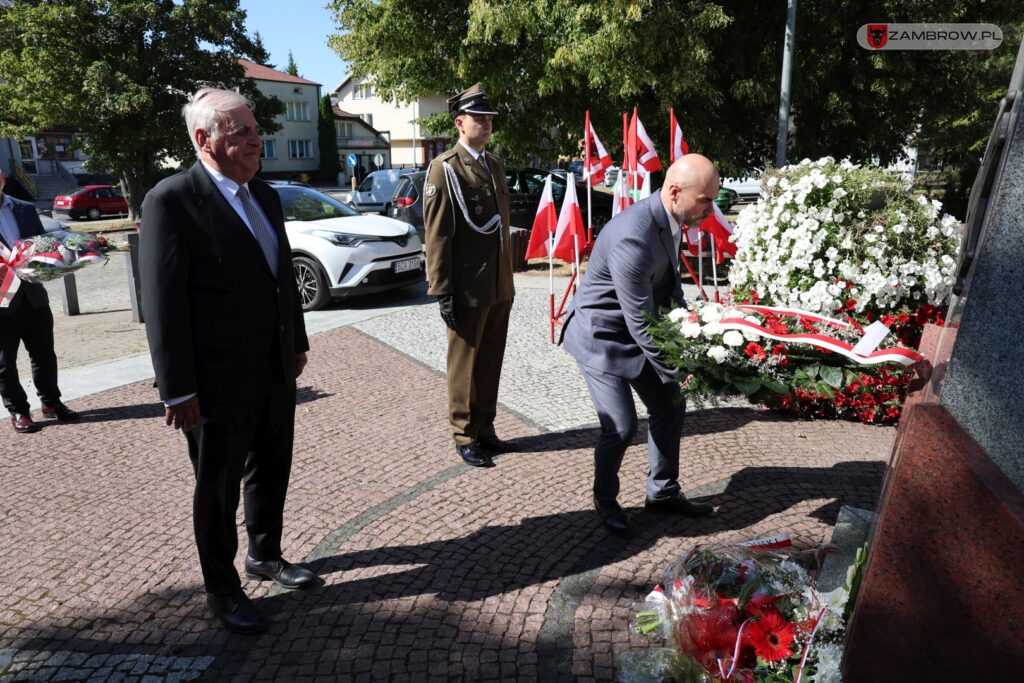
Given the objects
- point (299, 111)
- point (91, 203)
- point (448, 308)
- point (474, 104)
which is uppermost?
point (299, 111)

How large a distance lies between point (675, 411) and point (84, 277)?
14344 mm

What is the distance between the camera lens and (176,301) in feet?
9.64

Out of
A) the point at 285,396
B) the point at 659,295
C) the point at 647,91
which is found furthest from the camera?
the point at 647,91

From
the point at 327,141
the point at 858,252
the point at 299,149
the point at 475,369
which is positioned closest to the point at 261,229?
the point at 475,369

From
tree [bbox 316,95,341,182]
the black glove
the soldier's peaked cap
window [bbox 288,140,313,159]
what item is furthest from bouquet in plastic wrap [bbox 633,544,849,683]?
window [bbox 288,140,313,159]

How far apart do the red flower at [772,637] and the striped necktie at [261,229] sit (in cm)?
226

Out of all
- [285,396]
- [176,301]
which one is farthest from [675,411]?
[176,301]

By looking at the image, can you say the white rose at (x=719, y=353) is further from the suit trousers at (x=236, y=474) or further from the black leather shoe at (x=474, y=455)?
the black leather shoe at (x=474, y=455)

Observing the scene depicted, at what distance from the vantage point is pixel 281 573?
3.65 m

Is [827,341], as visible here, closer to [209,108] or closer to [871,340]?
[871,340]

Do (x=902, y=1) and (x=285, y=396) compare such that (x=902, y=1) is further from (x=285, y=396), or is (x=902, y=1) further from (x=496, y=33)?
(x=285, y=396)

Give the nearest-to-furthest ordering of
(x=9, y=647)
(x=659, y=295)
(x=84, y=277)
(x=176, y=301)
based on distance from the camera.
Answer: (x=176, y=301) → (x=9, y=647) → (x=659, y=295) → (x=84, y=277)

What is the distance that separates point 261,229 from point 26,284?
3690 mm

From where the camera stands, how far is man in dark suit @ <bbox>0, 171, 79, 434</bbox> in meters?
5.87
